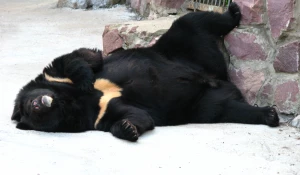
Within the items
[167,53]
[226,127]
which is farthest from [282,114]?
[167,53]

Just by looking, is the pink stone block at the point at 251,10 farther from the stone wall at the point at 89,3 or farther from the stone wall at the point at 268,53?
the stone wall at the point at 89,3

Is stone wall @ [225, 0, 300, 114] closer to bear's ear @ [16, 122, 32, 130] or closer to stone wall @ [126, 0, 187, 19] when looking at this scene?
bear's ear @ [16, 122, 32, 130]

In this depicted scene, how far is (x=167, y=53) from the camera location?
4.33 metres

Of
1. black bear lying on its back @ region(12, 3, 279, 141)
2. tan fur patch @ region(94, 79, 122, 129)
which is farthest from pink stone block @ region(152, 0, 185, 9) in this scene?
tan fur patch @ region(94, 79, 122, 129)

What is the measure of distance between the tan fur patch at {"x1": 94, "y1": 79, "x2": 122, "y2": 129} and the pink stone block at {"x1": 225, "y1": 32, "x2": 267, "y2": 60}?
0.98m

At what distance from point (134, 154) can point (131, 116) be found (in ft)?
1.89

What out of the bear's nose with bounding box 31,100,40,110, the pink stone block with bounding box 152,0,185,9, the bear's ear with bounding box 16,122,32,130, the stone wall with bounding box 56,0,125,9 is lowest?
the stone wall with bounding box 56,0,125,9

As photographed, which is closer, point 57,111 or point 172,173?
point 172,173

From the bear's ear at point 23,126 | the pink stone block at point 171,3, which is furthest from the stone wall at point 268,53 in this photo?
the pink stone block at point 171,3

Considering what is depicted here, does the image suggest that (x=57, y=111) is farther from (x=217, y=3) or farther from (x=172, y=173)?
(x=217, y=3)

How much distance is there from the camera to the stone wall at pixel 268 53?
3.87 m

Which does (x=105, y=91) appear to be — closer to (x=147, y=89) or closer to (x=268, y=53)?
(x=147, y=89)

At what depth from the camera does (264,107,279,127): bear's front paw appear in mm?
3799

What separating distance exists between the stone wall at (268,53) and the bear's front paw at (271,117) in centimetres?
19
